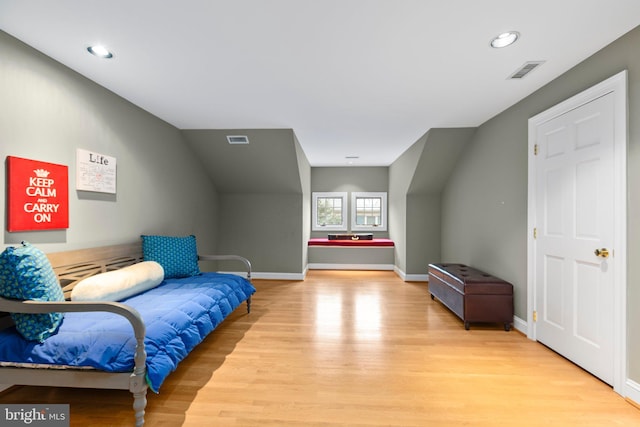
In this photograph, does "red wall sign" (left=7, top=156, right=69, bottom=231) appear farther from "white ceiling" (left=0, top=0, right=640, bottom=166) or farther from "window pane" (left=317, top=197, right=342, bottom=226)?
"window pane" (left=317, top=197, right=342, bottom=226)

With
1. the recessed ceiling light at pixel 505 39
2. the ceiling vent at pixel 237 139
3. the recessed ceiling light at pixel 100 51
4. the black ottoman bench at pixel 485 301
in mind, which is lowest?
the black ottoman bench at pixel 485 301

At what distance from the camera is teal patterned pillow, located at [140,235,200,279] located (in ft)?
10.3

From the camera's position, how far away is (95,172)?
2.61 metres

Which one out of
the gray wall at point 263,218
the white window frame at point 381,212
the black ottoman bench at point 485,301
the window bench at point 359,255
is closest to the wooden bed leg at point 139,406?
the black ottoman bench at point 485,301

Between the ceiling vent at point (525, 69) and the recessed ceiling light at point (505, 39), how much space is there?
0.45 meters

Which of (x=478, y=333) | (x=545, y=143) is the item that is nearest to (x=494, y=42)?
(x=545, y=143)

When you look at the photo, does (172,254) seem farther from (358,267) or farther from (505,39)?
(358,267)

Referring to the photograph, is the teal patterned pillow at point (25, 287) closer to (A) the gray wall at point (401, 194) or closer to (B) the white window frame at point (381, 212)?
(A) the gray wall at point (401, 194)

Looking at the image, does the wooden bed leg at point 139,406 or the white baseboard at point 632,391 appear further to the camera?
the white baseboard at point 632,391

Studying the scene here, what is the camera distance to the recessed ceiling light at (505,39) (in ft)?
6.24

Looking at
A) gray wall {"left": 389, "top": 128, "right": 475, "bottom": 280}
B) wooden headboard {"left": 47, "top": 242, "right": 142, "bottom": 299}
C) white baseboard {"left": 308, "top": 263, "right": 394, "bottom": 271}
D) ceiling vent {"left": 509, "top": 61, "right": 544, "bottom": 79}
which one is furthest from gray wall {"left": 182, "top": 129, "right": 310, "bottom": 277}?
ceiling vent {"left": 509, "top": 61, "right": 544, "bottom": 79}

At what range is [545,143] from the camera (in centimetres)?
267

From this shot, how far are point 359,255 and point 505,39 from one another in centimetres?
489

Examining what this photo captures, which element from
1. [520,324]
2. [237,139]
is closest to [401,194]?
[520,324]
